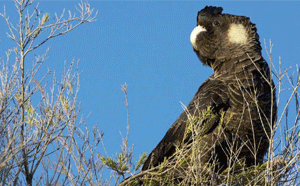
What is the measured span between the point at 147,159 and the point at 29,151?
48.4 inches

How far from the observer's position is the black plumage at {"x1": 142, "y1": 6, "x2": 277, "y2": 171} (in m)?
5.19

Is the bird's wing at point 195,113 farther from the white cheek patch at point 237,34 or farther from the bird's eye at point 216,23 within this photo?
the bird's eye at point 216,23

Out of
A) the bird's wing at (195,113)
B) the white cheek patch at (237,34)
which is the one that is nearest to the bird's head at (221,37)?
the white cheek patch at (237,34)

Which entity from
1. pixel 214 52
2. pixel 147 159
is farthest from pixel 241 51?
pixel 147 159

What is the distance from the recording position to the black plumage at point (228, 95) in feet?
17.0

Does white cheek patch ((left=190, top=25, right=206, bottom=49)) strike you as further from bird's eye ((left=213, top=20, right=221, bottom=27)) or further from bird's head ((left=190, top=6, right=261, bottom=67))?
bird's eye ((left=213, top=20, right=221, bottom=27))

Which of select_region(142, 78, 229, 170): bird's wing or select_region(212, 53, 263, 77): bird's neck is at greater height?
select_region(212, 53, 263, 77): bird's neck

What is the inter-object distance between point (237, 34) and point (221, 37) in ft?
0.59

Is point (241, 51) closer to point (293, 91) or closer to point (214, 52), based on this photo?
point (214, 52)

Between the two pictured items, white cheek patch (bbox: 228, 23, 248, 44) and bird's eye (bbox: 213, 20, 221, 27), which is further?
bird's eye (bbox: 213, 20, 221, 27)

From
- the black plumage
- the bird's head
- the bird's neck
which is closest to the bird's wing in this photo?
the black plumage

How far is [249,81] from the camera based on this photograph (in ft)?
17.9

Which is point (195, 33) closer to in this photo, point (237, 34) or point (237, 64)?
point (237, 34)

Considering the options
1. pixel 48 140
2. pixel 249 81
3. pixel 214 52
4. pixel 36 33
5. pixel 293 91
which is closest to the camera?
pixel 293 91
